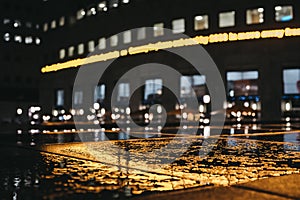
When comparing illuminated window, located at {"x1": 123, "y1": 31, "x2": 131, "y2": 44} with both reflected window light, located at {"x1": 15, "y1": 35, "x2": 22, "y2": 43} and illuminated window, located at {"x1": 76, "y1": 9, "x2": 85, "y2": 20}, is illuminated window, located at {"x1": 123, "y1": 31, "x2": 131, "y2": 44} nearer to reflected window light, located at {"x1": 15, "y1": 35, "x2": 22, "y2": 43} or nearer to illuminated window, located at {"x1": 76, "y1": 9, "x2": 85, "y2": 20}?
illuminated window, located at {"x1": 76, "y1": 9, "x2": 85, "y2": 20}

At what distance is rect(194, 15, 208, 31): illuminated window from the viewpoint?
4094cm

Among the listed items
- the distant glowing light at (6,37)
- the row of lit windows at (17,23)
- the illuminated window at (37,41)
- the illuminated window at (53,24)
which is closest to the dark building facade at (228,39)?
the illuminated window at (53,24)

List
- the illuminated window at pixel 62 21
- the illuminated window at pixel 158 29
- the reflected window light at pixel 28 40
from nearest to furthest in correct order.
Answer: the illuminated window at pixel 158 29 < the illuminated window at pixel 62 21 < the reflected window light at pixel 28 40

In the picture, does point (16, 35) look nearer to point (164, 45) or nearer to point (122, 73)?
point (122, 73)

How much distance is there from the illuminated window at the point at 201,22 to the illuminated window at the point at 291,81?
9.94m

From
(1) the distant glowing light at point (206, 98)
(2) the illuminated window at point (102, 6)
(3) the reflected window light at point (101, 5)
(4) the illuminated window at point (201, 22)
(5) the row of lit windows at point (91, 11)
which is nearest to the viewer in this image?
(4) the illuminated window at point (201, 22)

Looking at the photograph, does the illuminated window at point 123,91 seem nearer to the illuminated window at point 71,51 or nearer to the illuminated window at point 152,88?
the illuminated window at point 152,88

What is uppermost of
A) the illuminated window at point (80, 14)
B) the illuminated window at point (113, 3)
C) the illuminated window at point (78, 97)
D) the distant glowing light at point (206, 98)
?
the illuminated window at point (80, 14)

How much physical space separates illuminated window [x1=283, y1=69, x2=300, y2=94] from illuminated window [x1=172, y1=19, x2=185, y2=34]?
12.0 metres

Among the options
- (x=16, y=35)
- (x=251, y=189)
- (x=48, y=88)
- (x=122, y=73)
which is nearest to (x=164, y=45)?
(x=122, y=73)

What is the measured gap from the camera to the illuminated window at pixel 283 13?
38.2 meters

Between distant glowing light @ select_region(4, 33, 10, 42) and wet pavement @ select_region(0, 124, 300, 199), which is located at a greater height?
distant glowing light @ select_region(4, 33, 10, 42)

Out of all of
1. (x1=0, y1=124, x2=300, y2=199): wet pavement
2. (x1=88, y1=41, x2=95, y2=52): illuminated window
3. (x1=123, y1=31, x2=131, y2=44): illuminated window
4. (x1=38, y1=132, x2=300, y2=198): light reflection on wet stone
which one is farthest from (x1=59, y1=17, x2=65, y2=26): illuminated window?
(x1=38, y1=132, x2=300, y2=198): light reflection on wet stone

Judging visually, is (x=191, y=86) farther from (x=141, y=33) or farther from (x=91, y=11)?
(x=91, y=11)
